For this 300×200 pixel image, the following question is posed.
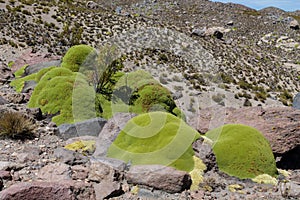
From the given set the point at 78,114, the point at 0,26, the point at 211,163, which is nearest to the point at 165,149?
the point at 211,163

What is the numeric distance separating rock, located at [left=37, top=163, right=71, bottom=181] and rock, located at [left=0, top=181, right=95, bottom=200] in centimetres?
71

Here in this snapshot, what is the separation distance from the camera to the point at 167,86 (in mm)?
21484

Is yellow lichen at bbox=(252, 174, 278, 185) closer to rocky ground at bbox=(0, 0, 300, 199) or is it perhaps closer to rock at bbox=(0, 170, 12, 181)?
rocky ground at bbox=(0, 0, 300, 199)

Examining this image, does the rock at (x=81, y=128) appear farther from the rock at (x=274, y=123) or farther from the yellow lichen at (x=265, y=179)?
the yellow lichen at (x=265, y=179)

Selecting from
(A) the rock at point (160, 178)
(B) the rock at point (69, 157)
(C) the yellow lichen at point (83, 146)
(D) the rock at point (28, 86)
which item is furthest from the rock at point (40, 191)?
(D) the rock at point (28, 86)

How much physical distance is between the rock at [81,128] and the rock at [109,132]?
0.27 m

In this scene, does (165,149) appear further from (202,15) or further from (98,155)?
(202,15)

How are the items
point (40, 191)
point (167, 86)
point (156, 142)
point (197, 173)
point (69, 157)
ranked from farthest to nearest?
1. point (167, 86)
2. point (156, 142)
3. point (197, 173)
4. point (69, 157)
5. point (40, 191)

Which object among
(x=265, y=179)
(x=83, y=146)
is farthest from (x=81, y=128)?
(x=265, y=179)

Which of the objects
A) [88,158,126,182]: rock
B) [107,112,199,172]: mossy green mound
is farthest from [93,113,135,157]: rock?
[88,158,126,182]: rock

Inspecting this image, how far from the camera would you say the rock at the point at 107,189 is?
19.7 feet

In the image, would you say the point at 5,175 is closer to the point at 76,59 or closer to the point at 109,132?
the point at 109,132

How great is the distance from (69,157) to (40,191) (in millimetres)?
2175

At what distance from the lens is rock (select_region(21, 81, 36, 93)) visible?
45.1ft
